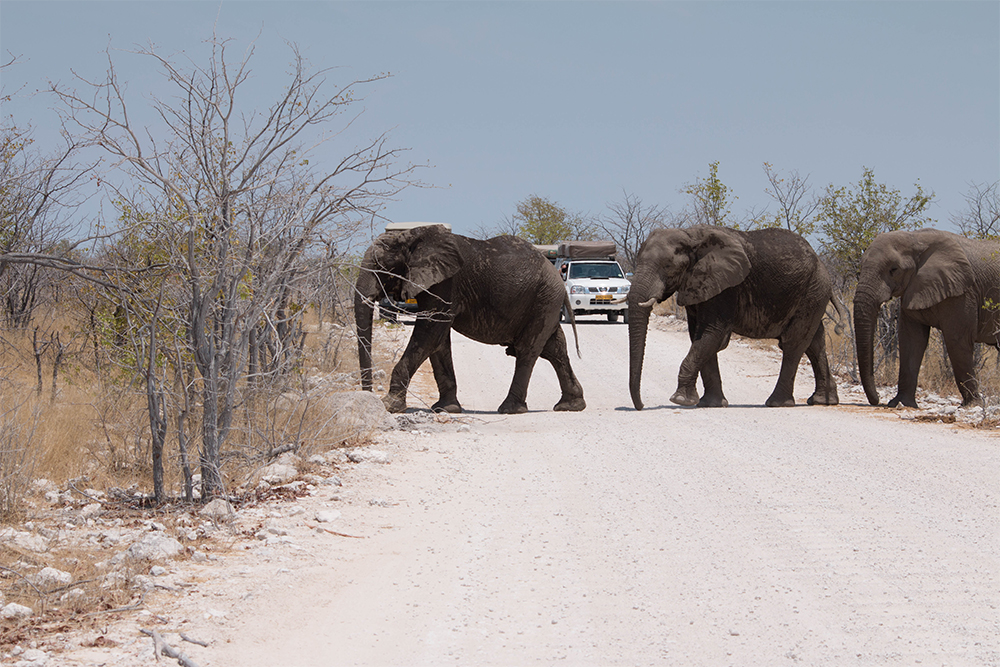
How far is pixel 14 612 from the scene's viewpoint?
4879 mm

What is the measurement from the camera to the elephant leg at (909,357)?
15289 millimetres

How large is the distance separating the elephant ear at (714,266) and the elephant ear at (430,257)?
3.51 meters

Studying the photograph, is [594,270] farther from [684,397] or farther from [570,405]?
[684,397]

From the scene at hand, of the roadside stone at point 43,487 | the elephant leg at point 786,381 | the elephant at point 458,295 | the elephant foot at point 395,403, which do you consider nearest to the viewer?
the roadside stone at point 43,487

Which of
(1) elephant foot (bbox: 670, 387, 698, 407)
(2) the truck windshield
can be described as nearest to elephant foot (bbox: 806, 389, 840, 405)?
(1) elephant foot (bbox: 670, 387, 698, 407)

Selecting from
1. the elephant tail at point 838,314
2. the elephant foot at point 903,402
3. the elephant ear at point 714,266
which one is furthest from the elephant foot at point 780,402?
the elephant ear at point 714,266

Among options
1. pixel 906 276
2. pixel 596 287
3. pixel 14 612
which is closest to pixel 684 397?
pixel 906 276

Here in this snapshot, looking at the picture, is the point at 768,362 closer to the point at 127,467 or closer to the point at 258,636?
the point at 127,467

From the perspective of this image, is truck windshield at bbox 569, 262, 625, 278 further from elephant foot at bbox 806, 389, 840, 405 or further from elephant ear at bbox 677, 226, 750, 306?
elephant ear at bbox 677, 226, 750, 306

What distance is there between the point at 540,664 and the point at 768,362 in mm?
18879

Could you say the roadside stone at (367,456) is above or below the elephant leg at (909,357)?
below

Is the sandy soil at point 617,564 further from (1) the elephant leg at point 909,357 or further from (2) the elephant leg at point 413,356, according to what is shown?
(1) the elephant leg at point 909,357

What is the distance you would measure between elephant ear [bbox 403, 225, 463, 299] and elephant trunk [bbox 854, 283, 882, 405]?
6.08 metres

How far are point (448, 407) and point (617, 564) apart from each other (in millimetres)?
8721
